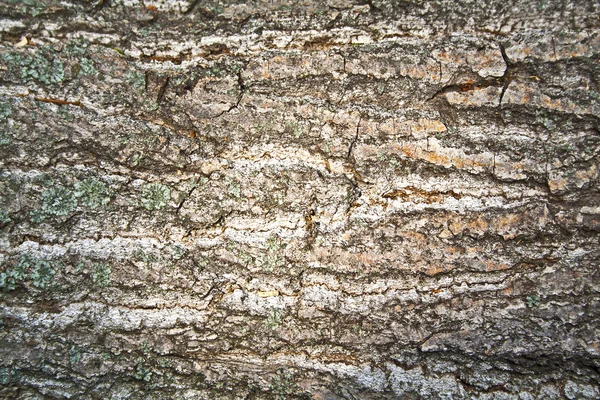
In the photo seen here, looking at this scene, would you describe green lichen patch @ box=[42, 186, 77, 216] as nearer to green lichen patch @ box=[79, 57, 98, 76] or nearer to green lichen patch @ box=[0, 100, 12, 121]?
green lichen patch @ box=[0, 100, 12, 121]

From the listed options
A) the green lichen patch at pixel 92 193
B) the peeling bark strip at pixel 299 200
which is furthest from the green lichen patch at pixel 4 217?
the green lichen patch at pixel 92 193

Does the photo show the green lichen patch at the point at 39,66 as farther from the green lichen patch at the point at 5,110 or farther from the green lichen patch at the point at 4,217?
the green lichen patch at the point at 4,217

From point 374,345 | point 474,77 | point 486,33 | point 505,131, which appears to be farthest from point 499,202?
point 374,345

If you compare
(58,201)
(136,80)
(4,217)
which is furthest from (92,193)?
(136,80)

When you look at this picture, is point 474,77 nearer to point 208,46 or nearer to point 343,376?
point 208,46

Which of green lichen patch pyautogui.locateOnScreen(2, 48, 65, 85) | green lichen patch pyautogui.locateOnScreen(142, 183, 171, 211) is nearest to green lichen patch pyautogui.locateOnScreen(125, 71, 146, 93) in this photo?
green lichen patch pyautogui.locateOnScreen(2, 48, 65, 85)
